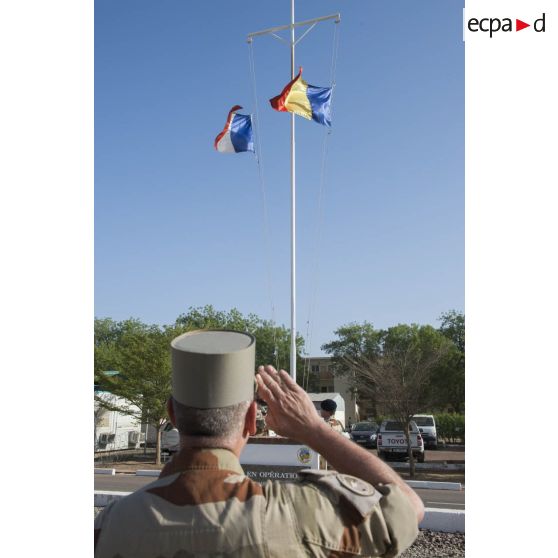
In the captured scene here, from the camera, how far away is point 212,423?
1735mm

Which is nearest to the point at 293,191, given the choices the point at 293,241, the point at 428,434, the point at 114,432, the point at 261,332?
the point at 293,241

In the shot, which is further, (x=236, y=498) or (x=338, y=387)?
(x=338, y=387)

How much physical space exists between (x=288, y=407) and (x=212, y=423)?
0.79 feet

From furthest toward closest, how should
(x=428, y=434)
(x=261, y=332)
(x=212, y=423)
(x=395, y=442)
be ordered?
(x=261, y=332) < (x=428, y=434) < (x=395, y=442) < (x=212, y=423)

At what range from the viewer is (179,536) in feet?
5.16

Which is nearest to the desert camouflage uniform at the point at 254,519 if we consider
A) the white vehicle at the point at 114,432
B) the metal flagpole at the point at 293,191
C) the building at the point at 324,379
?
the metal flagpole at the point at 293,191

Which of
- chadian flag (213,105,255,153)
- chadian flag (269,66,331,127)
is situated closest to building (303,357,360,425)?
chadian flag (213,105,255,153)

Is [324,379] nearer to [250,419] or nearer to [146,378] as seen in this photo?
[146,378]

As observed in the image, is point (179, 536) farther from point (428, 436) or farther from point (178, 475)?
point (428, 436)

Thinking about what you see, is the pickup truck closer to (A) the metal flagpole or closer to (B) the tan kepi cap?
(A) the metal flagpole

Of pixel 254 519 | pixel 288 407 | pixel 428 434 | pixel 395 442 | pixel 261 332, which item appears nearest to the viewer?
pixel 254 519

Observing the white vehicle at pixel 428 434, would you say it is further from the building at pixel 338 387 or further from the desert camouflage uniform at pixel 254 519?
the desert camouflage uniform at pixel 254 519

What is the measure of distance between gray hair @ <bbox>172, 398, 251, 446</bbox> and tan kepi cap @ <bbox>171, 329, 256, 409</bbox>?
0.05 ft

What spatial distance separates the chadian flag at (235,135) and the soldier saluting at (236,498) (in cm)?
1268
